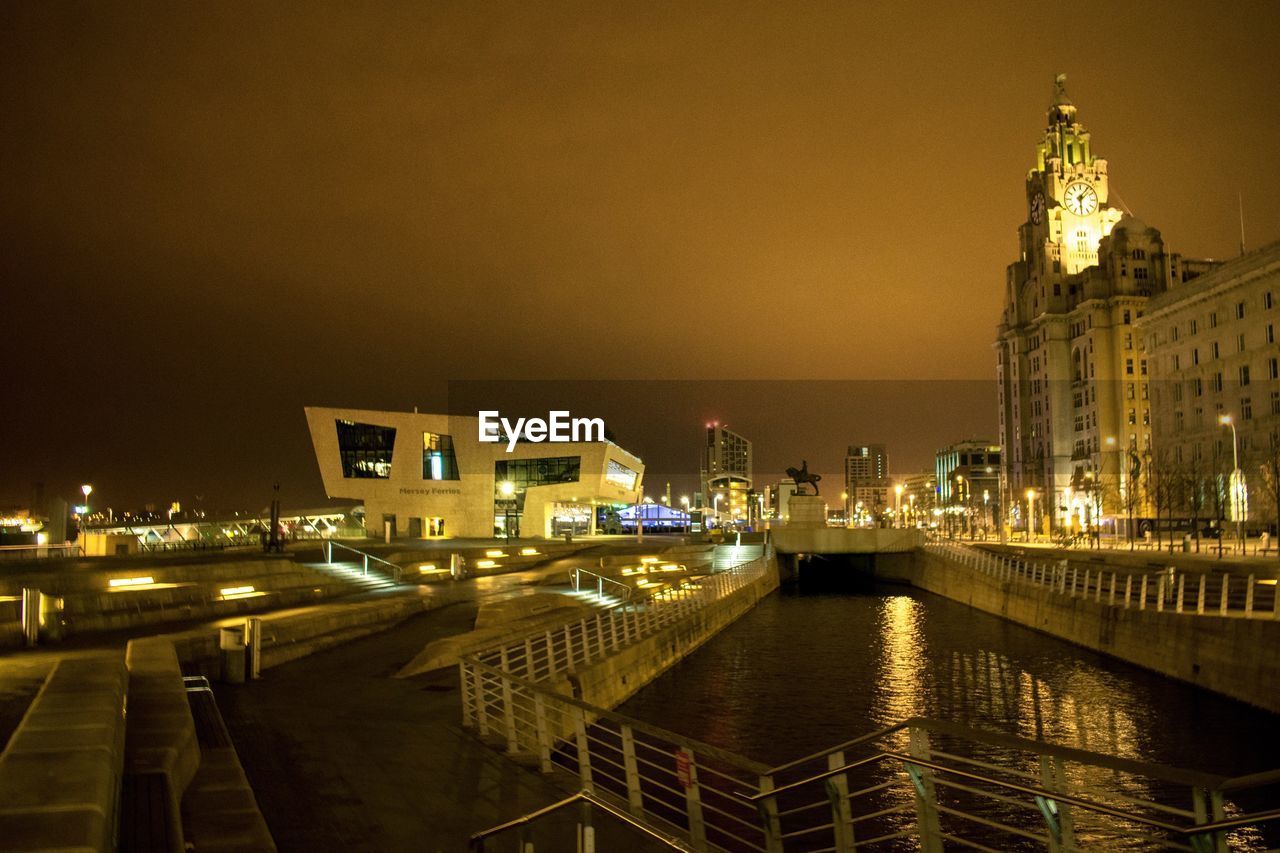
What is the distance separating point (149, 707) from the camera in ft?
41.3

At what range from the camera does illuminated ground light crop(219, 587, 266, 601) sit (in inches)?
1155

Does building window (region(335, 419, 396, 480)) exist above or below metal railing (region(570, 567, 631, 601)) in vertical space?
above

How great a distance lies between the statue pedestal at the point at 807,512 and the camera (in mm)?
77125

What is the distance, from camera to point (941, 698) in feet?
91.6

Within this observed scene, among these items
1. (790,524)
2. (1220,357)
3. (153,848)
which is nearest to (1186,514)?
(1220,357)

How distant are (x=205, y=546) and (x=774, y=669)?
114 ft

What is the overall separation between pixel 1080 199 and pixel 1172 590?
126673 mm

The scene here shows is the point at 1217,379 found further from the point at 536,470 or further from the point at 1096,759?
the point at 1096,759

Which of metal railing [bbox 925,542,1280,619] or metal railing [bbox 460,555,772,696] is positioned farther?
metal railing [bbox 925,542,1280,619]

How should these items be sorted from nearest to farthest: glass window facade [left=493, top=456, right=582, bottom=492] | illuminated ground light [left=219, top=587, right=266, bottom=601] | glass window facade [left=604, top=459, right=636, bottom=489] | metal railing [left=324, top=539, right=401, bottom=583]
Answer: illuminated ground light [left=219, top=587, right=266, bottom=601], metal railing [left=324, top=539, right=401, bottom=583], glass window facade [left=493, top=456, right=582, bottom=492], glass window facade [left=604, top=459, right=636, bottom=489]

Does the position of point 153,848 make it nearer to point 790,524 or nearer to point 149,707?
point 149,707

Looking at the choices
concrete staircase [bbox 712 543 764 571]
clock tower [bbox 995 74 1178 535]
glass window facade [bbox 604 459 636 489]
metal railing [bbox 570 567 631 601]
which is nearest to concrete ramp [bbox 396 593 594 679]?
metal railing [bbox 570 567 631 601]

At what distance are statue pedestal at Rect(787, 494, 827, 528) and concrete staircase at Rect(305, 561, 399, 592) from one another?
41.8 m

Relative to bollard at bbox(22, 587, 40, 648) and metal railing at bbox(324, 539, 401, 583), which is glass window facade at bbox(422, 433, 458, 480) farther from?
bollard at bbox(22, 587, 40, 648)
